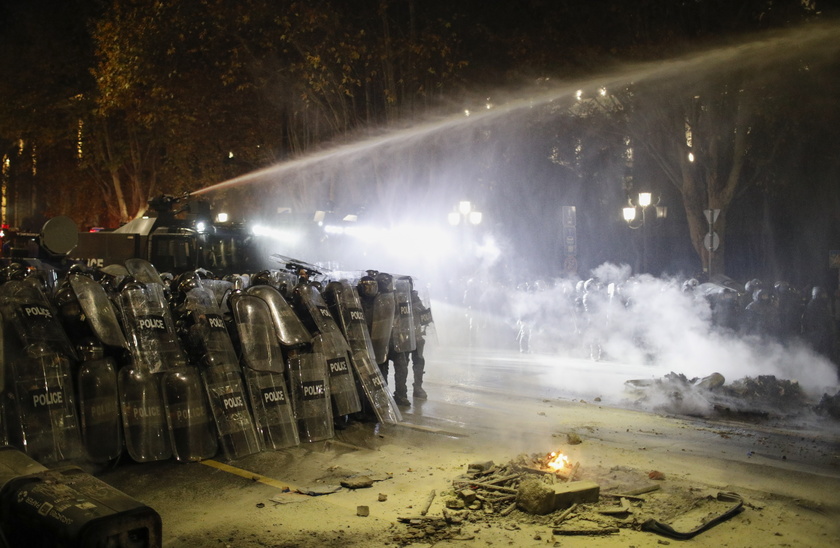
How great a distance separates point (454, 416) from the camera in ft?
30.1

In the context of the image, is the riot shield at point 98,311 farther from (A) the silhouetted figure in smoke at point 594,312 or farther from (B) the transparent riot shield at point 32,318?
(A) the silhouetted figure in smoke at point 594,312

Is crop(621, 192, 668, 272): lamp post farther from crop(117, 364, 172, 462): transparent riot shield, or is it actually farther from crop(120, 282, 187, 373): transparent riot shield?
crop(117, 364, 172, 462): transparent riot shield

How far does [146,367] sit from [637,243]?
96.8ft

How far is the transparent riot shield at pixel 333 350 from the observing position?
8008 mm

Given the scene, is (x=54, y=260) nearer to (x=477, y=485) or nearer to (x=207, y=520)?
(x=207, y=520)

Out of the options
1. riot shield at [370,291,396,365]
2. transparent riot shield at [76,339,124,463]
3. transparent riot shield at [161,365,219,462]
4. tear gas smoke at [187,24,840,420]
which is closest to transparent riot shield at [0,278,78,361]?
transparent riot shield at [76,339,124,463]

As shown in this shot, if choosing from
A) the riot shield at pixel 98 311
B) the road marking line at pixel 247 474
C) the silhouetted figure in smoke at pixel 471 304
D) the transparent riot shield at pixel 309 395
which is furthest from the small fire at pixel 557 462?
the silhouetted figure in smoke at pixel 471 304

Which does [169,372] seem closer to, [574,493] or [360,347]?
[360,347]

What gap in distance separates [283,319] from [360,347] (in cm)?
149

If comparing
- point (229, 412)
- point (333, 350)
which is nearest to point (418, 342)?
point (333, 350)

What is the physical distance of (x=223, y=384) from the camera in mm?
6883

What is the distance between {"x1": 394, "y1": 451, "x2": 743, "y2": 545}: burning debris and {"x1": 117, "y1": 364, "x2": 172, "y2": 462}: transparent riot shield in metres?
2.60

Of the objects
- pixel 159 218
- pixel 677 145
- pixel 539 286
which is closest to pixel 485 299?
pixel 539 286

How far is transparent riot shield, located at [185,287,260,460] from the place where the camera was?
6820 millimetres
